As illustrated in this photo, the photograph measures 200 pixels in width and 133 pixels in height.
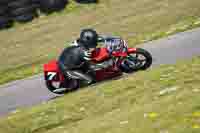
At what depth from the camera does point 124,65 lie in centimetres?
1326

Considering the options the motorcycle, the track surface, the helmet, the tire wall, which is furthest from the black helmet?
the tire wall

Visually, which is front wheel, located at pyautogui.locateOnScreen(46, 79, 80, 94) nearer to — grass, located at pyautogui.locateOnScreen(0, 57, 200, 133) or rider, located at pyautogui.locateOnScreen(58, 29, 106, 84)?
rider, located at pyautogui.locateOnScreen(58, 29, 106, 84)

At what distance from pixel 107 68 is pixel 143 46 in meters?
4.03

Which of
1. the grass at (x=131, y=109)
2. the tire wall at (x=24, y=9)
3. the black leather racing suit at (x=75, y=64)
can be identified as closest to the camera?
the grass at (x=131, y=109)

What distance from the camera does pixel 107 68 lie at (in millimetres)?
13242

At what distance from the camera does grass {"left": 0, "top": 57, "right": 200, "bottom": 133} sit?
7169 millimetres

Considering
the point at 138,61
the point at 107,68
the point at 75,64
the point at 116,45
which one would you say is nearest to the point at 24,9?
the point at 75,64

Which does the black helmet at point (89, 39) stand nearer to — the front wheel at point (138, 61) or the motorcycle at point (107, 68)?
the motorcycle at point (107, 68)

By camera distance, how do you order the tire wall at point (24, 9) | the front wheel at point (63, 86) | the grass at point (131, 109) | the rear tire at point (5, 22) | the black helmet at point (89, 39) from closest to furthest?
the grass at point (131, 109) → the black helmet at point (89, 39) → the front wheel at point (63, 86) → the tire wall at point (24, 9) → the rear tire at point (5, 22)

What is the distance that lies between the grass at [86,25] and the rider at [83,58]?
393cm

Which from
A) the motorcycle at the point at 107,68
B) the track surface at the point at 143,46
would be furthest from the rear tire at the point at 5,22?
the motorcycle at the point at 107,68

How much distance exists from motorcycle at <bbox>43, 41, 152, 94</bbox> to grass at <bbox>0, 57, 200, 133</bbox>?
1.59m

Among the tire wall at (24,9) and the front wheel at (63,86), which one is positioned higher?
the tire wall at (24,9)

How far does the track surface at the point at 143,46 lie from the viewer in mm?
13852
